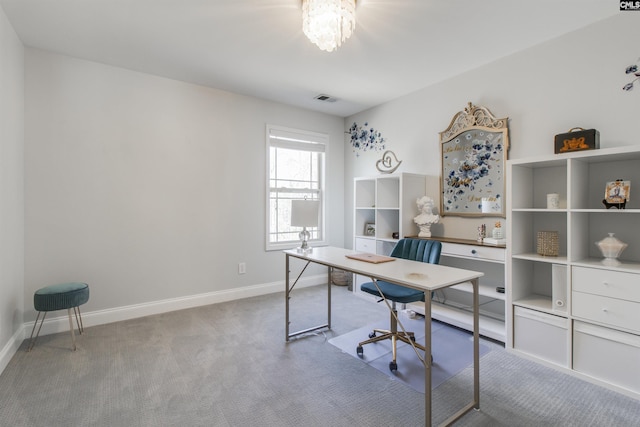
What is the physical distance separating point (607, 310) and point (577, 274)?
0.27m

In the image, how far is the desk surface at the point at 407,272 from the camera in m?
1.70

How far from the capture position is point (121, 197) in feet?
10.4

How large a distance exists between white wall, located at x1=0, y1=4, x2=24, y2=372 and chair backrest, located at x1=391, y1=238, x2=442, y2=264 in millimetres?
3108

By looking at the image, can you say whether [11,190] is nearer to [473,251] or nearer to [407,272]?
[407,272]

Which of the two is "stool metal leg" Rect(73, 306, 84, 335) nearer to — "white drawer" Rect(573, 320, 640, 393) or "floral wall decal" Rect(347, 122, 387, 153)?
"floral wall decal" Rect(347, 122, 387, 153)

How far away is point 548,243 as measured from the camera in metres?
2.44

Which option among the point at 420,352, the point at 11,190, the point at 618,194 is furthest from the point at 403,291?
the point at 11,190

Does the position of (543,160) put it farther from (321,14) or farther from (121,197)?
(121,197)

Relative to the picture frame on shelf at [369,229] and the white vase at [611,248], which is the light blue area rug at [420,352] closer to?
the white vase at [611,248]

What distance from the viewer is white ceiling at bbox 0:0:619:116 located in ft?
7.16

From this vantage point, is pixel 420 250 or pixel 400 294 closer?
pixel 400 294

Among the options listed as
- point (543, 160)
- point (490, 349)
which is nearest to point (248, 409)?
point (490, 349)

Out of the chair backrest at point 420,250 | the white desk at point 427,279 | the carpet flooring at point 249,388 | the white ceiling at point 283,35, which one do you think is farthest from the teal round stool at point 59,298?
the chair backrest at point 420,250

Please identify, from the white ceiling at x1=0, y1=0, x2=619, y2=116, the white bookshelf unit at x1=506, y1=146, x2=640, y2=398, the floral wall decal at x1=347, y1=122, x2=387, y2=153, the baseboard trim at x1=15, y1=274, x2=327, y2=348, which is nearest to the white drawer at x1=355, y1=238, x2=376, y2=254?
the baseboard trim at x1=15, y1=274, x2=327, y2=348
